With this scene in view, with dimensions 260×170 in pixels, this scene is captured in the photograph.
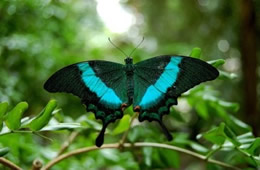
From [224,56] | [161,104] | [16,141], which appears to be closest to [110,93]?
[161,104]

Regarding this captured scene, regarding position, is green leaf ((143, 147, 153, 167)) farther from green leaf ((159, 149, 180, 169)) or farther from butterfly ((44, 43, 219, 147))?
butterfly ((44, 43, 219, 147))

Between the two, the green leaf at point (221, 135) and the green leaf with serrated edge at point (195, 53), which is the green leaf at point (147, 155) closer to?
the green leaf at point (221, 135)

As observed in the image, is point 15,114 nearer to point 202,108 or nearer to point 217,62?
point 217,62

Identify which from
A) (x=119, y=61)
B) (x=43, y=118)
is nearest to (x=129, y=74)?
(x=43, y=118)

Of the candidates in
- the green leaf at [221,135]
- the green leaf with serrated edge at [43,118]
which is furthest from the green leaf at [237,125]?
the green leaf with serrated edge at [43,118]

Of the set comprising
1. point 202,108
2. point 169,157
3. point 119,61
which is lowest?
point 169,157

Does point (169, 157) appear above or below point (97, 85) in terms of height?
below

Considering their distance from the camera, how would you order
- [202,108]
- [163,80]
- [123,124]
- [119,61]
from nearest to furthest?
[163,80]
[123,124]
[202,108]
[119,61]
